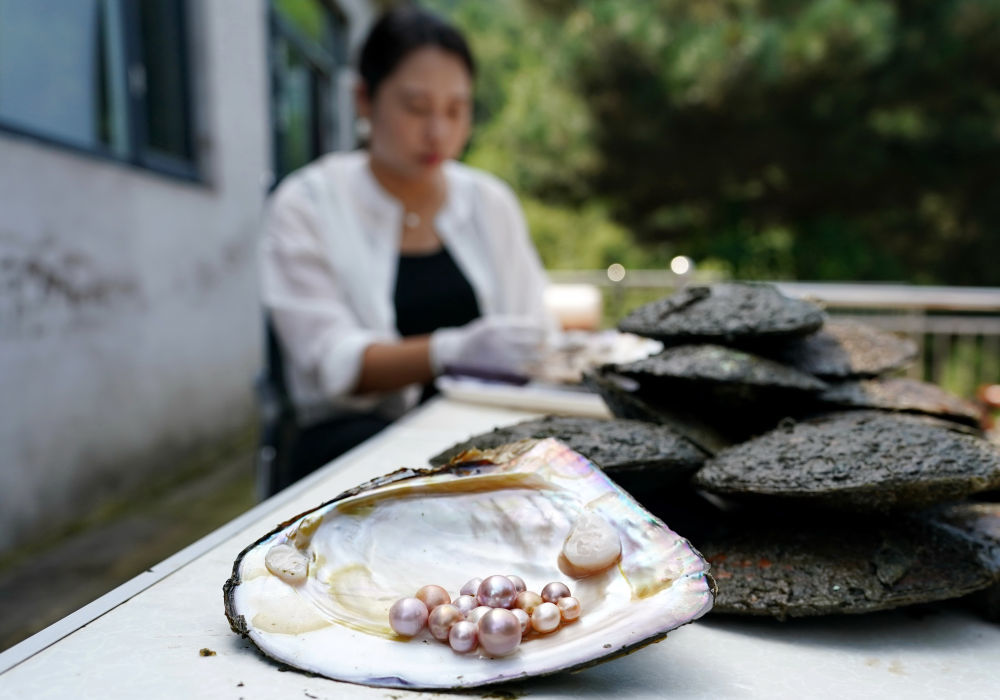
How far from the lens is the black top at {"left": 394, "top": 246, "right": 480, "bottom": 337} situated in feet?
6.55

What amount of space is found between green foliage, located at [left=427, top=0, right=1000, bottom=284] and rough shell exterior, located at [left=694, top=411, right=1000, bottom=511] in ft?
21.4

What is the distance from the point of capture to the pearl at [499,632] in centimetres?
45

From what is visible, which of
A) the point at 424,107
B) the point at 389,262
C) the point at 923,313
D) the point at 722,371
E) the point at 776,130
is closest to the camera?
the point at 722,371

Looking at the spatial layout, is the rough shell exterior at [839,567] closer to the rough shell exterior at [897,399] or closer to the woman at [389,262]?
the rough shell exterior at [897,399]

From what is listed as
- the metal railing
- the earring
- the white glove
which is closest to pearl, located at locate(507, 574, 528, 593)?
the white glove

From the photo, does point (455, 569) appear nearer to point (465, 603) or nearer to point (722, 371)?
point (465, 603)

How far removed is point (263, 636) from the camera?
471mm

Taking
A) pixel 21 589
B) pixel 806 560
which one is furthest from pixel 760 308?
pixel 21 589

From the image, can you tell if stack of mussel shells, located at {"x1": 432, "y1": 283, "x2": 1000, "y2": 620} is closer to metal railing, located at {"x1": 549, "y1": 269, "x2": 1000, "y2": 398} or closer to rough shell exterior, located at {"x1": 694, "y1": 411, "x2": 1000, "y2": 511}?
rough shell exterior, located at {"x1": 694, "y1": 411, "x2": 1000, "y2": 511}

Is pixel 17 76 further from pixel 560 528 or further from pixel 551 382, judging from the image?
pixel 560 528

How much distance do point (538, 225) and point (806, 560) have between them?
14136 mm

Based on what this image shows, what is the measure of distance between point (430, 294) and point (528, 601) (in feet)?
5.17

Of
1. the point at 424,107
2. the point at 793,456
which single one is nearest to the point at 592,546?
the point at 793,456

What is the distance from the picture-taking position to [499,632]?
45 centimetres
